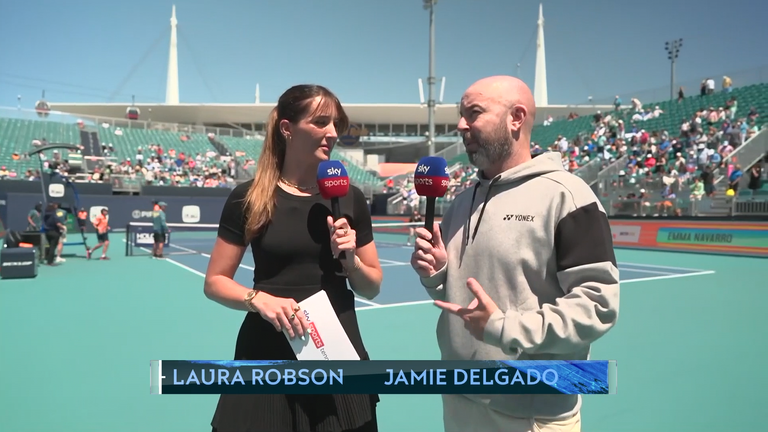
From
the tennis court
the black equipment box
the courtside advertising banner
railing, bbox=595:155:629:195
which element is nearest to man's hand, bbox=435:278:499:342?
the tennis court

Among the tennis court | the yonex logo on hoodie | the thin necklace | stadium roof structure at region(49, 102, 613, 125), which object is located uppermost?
stadium roof structure at region(49, 102, 613, 125)

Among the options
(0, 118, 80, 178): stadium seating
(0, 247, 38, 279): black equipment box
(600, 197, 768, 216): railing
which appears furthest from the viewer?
(0, 118, 80, 178): stadium seating

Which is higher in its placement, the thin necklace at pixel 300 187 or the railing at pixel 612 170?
the railing at pixel 612 170

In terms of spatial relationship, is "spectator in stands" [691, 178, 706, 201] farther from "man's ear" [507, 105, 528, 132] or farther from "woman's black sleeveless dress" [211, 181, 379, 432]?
"woman's black sleeveless dress" [211, 181, 379, 432]

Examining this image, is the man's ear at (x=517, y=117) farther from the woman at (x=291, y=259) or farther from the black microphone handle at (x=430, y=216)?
the woman at (x=291, y=259)

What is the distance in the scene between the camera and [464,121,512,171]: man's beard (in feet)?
6.84

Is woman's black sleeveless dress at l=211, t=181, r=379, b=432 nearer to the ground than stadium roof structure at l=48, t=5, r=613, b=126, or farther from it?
nearer to the ground

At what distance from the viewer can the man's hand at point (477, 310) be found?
70.4 inches

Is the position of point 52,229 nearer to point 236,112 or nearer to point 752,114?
point 752,114

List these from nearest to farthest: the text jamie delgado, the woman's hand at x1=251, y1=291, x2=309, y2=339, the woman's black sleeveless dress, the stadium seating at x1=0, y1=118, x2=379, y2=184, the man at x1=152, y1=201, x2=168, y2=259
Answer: the text jamie delgado < the woman's hand at x1=251, y1=291, x2=309, y2=339 < the woman's black sleeveless dress < the man at x1=152, y1=201, x2=168, y2=259 < the stadium seating at x1=0, y1=118, x2=379, y2=184

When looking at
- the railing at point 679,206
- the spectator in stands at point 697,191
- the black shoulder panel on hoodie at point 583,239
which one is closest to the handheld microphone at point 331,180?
the black shoulder panel on hoodie at point 583,239

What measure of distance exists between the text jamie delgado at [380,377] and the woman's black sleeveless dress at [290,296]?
0.45 metres

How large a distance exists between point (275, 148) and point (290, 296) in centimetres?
69

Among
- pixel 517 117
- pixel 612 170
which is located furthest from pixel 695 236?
pixel 517 117
